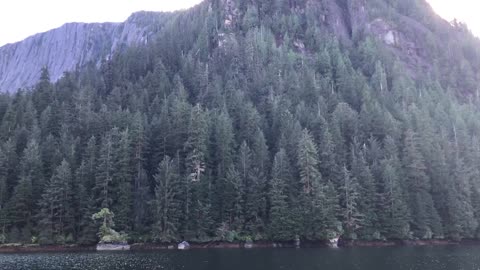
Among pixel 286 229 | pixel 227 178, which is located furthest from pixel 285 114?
pixel 286 229

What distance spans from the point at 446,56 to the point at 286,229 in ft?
386

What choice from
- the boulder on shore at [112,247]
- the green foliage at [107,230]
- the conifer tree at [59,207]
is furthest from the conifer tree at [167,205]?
the conifer tree at [59,207]

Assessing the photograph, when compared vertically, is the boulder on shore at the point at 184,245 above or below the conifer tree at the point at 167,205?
below

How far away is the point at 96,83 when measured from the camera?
13875 centimetres

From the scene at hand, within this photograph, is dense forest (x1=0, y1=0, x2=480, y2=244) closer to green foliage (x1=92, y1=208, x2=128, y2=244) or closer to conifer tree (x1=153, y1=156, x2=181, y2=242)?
conifer tree (x1=153, y1=156, x2=181, y2=242)

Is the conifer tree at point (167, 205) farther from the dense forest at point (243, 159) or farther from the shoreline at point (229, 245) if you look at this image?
the shoreline at point (229, 245)

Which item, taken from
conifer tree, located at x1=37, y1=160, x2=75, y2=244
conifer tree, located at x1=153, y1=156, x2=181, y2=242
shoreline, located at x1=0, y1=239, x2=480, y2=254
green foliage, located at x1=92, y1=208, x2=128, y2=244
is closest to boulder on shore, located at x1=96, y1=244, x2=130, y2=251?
green foliage, located at x1=92, y1=208, x2=128, y2=244

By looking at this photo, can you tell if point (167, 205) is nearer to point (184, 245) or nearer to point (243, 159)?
point (184, 245)

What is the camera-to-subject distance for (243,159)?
89312 millimetres

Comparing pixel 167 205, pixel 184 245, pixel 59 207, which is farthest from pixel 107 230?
pixel 184 245

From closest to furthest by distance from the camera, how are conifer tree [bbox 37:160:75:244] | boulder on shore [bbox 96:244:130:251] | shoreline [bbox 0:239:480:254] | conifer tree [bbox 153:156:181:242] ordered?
shoreline [bbox 0:239:480:254], boulder on shore [bbox 96:244:130:251], conifer tree [bbox 37:160:75:244], conifer tree [bbox 153:156:181:242]

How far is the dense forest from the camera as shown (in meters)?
80.6

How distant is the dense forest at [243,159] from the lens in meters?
80.6

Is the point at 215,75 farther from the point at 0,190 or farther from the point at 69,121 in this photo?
the point at 0,190
